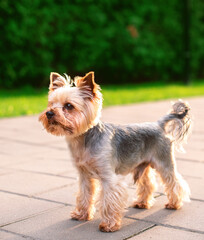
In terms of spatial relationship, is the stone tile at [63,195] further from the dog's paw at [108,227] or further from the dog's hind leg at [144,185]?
the dog's paw at [108,227]

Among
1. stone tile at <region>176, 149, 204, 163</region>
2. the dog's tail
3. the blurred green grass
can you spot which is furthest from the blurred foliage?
the dog's tail

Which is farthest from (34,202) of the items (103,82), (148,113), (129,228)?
(103,82)

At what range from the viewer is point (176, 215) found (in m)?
4.70

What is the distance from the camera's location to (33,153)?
7.45 metres

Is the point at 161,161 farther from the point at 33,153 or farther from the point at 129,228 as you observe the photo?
the point at 33,153

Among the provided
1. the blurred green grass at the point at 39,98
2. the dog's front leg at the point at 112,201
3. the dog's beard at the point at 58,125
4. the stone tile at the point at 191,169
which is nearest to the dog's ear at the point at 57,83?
the dog's beard at the point at 58,125

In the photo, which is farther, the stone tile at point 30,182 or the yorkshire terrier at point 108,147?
the stone tile at point 30,182

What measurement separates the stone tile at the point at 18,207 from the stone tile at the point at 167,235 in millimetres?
1186

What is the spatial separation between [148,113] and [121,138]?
7.74 metres

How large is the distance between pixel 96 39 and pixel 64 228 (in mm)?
16297

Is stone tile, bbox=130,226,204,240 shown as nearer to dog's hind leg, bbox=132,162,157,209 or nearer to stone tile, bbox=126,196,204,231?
stone tile, bbox=126,196,204,231

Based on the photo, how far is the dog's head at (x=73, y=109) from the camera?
13.6ft

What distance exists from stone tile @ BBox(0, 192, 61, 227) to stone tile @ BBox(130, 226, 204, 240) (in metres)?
1.19

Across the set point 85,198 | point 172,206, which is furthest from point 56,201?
point 172,206
